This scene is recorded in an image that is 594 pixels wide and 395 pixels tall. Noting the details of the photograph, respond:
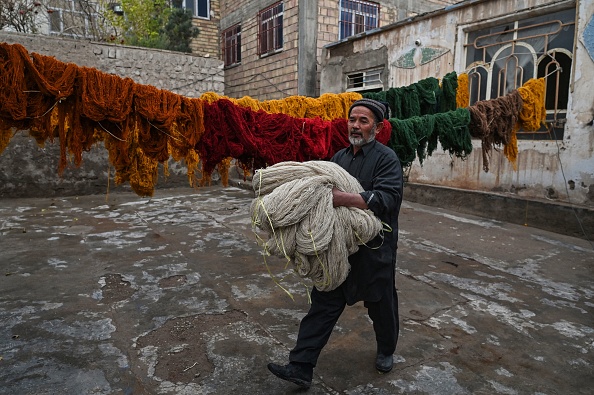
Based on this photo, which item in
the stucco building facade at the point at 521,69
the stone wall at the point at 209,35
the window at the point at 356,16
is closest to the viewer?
the stucco building facade at the point at 521,69

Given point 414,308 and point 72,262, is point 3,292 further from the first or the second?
point 414,308

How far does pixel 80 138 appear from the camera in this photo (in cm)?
283

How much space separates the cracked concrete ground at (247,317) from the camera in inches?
94.3

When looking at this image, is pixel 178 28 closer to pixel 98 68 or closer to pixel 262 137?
pixel 98 68

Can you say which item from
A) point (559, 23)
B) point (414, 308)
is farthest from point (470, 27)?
point (414, 308)

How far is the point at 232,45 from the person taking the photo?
45.4 ft

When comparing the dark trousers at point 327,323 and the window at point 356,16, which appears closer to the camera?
the dark trousers at point 327,323

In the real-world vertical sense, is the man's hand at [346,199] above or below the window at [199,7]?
below

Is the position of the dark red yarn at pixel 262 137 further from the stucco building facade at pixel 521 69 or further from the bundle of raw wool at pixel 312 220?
the stucco building facade at pixel 521 69

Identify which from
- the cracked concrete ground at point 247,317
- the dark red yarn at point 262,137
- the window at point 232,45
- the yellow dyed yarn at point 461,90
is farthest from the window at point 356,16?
the dark red yarn at point 262,137

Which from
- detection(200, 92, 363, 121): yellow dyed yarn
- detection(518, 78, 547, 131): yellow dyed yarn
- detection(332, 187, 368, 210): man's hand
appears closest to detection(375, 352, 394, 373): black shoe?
detection(332, 187, 368, 210): man's hand

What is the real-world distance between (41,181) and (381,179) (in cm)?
866

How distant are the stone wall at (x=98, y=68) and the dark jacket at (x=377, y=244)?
7242 millimetres

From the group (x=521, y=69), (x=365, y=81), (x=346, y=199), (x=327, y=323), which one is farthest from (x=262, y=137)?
(x=365, y=81)
